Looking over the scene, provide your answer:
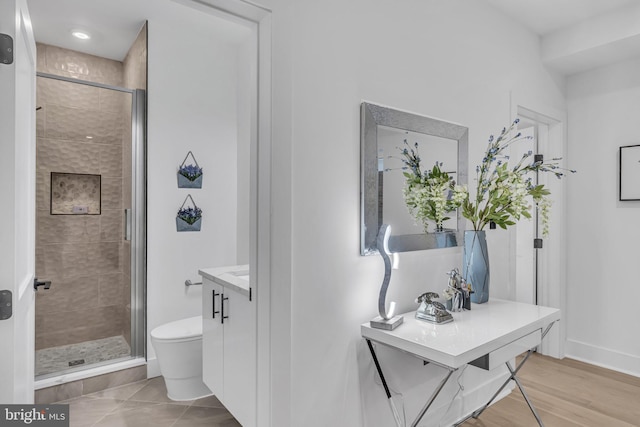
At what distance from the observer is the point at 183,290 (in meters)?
3.05

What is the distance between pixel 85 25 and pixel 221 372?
114 inches

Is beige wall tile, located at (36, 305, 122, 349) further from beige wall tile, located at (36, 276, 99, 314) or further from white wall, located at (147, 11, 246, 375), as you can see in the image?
white wall, located at (147, 11, 246, 375)

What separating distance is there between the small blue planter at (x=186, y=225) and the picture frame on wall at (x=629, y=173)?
341cm

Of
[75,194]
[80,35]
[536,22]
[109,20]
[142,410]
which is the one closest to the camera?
[142,410]

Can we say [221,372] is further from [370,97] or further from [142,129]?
[142,129]

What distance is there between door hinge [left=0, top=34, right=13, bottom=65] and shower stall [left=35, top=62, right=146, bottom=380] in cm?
194

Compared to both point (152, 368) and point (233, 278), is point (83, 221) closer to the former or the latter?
point (152, 368)

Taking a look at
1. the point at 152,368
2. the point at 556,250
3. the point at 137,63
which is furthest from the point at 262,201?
the point at 556,250

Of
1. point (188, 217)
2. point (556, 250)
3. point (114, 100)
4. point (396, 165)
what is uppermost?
point (114, 100)

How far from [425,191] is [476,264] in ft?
1.79

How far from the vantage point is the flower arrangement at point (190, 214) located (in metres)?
3.02

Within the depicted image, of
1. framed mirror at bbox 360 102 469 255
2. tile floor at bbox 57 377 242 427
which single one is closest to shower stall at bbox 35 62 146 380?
tile floor at bbox 57 377 242 427

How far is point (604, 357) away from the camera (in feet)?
10.1

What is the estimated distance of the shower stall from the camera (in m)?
3.20
